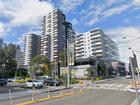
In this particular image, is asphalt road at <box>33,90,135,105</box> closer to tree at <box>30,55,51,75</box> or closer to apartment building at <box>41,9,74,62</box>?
tree at <box>30,55,51,75</box>

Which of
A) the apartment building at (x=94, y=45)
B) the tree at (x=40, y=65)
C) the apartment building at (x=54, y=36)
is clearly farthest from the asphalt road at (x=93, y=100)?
the apartment building at (x=54, y=36)

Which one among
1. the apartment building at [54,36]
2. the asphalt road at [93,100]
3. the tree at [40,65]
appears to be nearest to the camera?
the asphalt road at [93,100]

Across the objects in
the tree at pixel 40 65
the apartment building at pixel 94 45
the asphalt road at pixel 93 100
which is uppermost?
the apartment building at pixel 94 45

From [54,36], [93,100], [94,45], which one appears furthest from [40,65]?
[93,100]

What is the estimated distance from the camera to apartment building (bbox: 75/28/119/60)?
159 meters

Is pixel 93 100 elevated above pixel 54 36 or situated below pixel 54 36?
below

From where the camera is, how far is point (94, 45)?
162 metres

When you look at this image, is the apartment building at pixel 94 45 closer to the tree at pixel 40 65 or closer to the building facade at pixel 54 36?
the building facade at pixel 54 36

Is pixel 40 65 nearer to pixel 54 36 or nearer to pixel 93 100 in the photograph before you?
pixel 54 36

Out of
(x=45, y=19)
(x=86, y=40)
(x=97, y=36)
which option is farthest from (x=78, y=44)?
(x=45, y=19)

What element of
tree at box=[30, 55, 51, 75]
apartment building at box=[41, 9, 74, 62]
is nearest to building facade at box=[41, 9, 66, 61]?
apartment building at box=[41, 9, 74, 62]

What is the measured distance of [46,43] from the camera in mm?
181000

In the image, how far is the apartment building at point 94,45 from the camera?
159 metres

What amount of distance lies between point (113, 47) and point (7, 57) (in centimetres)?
10863
